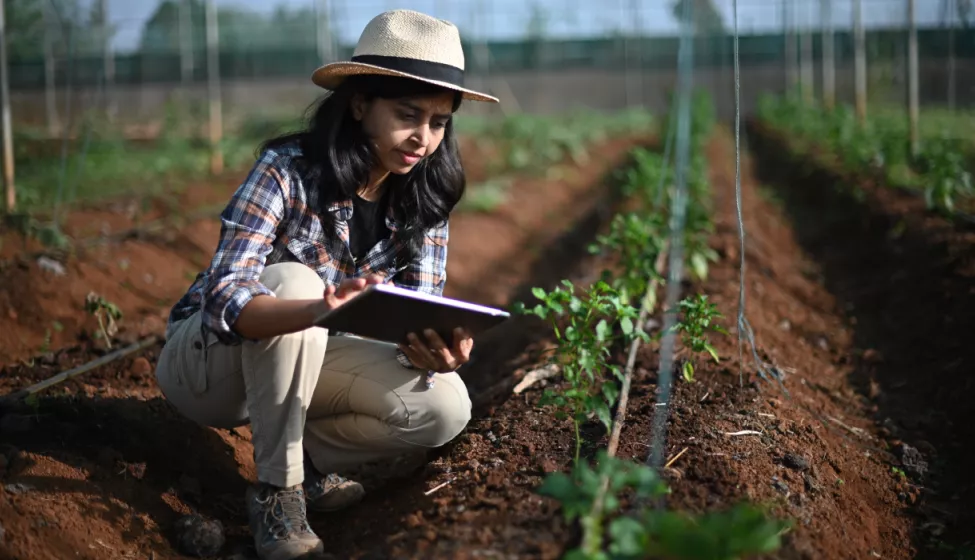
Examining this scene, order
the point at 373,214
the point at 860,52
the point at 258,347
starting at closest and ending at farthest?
1. the point at 258,347
2. the point at 373,214
3. the point at 860,52

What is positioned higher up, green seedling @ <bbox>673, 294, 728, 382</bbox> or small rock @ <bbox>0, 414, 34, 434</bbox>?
green seedling @ <bbox>673, 294, 728, 382</bbox>

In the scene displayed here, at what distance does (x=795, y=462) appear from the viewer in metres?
2.73

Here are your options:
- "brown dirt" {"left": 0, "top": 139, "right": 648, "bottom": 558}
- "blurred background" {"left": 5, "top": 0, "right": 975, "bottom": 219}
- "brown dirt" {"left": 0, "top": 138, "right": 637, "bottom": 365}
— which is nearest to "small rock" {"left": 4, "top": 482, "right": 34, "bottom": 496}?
"brown dirt" {"left": 0, "top": 139, "right": 648, "bottom": 558}

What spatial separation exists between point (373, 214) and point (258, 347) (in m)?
0.54

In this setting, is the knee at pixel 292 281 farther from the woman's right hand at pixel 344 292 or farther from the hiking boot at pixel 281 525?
the hiking boot at pixel 281 525

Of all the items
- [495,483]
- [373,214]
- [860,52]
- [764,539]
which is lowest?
[495,483]

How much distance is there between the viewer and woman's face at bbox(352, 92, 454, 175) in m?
2.45

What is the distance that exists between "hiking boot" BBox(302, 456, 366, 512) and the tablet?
0.70 m

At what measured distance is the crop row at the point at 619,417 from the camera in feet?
5.30

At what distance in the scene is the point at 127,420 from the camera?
3062mm

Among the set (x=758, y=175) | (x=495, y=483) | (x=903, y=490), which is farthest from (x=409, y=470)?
(x=758, y=175)

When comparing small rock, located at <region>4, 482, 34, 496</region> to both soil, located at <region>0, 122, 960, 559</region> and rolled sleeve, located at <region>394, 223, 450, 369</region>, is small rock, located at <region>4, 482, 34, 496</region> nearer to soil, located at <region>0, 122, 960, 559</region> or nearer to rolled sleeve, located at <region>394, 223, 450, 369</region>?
soil, located at <region>0, 122, 960, 559</region>

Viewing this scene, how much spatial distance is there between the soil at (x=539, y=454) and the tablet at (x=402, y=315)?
0.44m

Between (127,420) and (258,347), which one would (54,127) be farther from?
(258,347)
